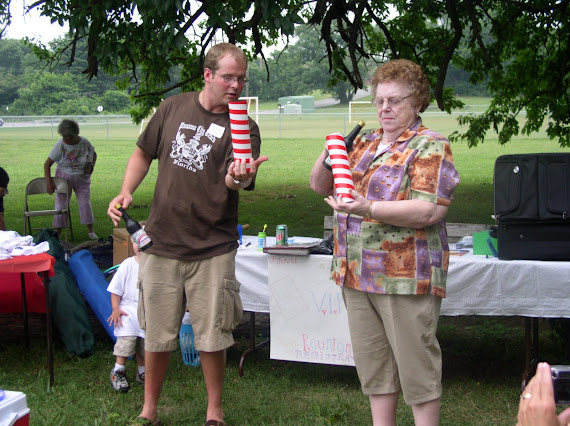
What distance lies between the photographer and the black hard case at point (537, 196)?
3842mm

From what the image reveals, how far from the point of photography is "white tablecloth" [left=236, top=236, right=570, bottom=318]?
4.02 meters

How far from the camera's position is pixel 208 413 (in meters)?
3.63

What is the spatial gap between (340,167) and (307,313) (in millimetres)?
2041

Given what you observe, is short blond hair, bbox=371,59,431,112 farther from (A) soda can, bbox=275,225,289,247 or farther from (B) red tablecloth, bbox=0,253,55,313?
(B) red tablecloth, bbox=0,253,55,313

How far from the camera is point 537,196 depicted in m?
3.87

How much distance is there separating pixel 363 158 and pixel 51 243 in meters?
3.37

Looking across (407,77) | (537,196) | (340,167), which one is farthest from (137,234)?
(537,196)

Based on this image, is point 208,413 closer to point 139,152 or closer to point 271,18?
point 139,152

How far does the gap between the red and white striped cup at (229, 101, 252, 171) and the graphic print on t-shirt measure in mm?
276

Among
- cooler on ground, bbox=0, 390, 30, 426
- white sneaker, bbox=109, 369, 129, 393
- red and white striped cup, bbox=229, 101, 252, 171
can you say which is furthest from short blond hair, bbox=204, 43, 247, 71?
white sneaker, bbox=109, 369, 129, 393

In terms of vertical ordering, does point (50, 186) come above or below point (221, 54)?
below

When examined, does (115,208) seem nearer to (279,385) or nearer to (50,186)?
(279,385)

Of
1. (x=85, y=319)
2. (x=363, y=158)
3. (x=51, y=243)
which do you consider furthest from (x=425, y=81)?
(x=51, y=243)

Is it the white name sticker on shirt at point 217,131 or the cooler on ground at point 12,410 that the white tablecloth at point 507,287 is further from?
the cooler on ground at point 12,410
